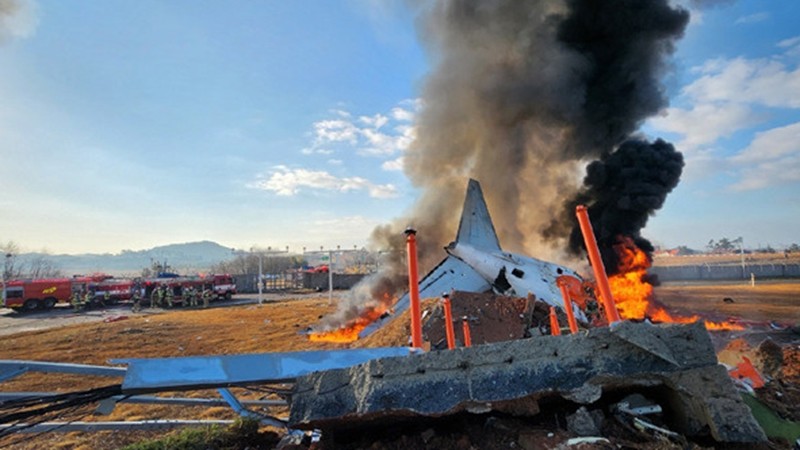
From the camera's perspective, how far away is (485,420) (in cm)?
298

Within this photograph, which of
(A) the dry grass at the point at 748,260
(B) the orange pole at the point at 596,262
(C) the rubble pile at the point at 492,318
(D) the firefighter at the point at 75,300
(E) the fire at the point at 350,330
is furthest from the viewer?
(A) the dry grass at the point at 748,260

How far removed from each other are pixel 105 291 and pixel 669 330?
126ft

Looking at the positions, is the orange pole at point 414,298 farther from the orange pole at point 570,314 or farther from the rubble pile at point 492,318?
the rubble pile at point 492,318

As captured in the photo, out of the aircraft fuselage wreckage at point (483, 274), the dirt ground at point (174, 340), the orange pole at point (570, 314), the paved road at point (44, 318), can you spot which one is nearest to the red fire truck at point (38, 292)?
the paved road at point (44, 318)

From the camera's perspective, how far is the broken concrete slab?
2701mm

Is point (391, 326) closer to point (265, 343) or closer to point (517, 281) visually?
point (517, 281)

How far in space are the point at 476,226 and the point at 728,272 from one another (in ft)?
126

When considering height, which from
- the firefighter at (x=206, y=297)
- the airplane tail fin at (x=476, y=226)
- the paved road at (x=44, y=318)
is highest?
the airplane tail fin at (x=476, y=226)

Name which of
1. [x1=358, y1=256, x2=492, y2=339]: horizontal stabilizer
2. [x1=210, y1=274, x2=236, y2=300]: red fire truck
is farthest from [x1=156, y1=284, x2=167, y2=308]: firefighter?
[x1=358, y1=256, x2=492, y2=339]: horizontal stabilizer

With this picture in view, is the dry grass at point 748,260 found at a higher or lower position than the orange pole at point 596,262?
lower

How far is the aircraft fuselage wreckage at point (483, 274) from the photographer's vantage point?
450 inches

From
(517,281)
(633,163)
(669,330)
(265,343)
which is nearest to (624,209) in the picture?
(633,163)

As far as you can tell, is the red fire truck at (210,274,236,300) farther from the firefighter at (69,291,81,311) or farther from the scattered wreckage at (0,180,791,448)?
the scattered wreckage at (0,180,791,448)

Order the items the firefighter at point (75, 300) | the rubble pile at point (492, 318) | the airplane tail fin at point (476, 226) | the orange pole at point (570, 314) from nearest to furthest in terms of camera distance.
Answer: the orange pole at point (570, 314)
the rubble pile at point (492, 318)
the airplane tail fin at point (476, 226)
the firefighter at point (75, 300)
